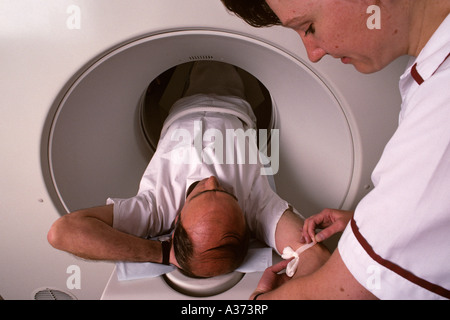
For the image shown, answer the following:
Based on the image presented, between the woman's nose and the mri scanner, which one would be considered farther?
the mri scanner

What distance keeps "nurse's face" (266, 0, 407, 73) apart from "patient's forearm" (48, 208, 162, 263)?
634 millimetres

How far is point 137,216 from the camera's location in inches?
41.5

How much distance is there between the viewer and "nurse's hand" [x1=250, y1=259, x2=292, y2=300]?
83cm

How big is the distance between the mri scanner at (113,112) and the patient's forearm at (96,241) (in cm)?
7

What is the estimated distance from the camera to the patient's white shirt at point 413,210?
46 centimetres

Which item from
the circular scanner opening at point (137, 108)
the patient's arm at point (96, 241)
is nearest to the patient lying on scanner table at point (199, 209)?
the patient's arm at point (96, 241)

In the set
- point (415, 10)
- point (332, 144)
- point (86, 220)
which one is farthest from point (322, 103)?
point (86, 220)

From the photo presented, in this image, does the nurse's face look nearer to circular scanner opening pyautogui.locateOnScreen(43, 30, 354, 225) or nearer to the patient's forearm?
circular scanner opening pyautogui.locateOnScreen(43, 30, 354, 225)

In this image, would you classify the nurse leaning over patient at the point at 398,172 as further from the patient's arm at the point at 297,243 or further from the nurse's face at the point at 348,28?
the patient's arm at the point at 297,243

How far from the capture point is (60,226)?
0.97m

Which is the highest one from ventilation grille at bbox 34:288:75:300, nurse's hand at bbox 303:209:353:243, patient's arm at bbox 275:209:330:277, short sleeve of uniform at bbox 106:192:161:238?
short sleeve of uniform at bbox 106:192:161:238

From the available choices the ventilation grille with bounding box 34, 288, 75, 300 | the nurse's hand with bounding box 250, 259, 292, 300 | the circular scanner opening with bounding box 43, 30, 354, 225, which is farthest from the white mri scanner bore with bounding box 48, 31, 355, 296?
the ventilation grille with bounding box 34, 288, 75, 300

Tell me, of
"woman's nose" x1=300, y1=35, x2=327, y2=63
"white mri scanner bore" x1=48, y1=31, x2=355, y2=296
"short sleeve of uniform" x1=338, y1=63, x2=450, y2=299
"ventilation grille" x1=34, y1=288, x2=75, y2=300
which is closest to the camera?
"short sleeve of uniform" x1=338, y1=63, x2=450, y2=299
